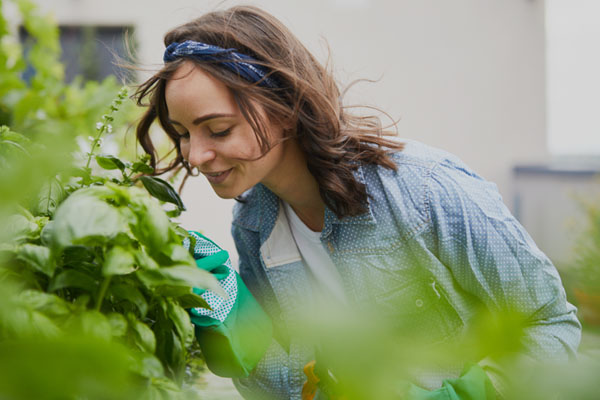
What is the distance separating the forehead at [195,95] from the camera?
1.16 metres

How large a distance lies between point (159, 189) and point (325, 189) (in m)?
0.50

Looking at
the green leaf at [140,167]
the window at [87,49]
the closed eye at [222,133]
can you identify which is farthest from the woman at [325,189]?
the window at [87,49]

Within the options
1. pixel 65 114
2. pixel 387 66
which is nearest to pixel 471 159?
pixel 387 66

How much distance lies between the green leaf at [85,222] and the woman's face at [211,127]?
57 centimetres

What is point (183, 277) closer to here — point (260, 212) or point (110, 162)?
point (110, 162)

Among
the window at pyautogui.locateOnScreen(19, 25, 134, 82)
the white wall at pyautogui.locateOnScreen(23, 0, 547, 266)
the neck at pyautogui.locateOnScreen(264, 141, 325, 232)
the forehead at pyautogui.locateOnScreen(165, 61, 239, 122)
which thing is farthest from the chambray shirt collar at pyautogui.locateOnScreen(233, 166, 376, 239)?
the white wall at pyautogui.locateOnScreen(23, 0, 547, 266)

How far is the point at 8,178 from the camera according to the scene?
17cm

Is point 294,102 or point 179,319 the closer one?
point 179,319

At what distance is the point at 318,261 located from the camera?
158 centimetres

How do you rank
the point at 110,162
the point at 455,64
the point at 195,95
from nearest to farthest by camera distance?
1. the point at 110,162
2. the point at 195,95
3. the point at 455,64

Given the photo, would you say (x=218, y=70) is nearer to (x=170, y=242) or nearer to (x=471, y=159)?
(x=170, y=242)

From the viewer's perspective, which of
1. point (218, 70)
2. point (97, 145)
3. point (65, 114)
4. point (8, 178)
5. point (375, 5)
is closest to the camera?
point (8, 178)

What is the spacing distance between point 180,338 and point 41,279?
17 cm

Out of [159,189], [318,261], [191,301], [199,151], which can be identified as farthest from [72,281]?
[318,261]
